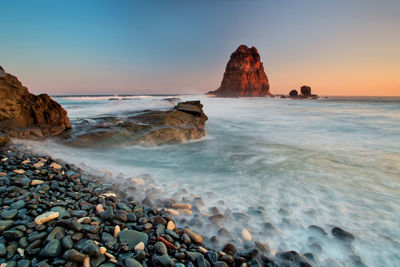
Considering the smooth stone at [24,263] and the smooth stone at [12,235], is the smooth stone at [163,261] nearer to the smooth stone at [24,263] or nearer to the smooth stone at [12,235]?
the smooth stone at [24,263]

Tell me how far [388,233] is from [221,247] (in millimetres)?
1775

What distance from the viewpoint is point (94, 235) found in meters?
1.45

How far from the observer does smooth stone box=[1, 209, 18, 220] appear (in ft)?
4.88

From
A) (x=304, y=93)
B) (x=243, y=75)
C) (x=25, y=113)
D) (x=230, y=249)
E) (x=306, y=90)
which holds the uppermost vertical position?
(x=243, y=75)

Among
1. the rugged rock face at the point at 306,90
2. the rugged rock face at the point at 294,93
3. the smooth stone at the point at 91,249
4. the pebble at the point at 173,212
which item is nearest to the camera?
the smooth stone at the point at 91,249

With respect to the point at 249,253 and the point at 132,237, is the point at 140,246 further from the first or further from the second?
the point at 249,253

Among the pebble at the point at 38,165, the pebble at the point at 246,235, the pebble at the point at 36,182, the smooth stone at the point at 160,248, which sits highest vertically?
the pebble at the point at 38,165

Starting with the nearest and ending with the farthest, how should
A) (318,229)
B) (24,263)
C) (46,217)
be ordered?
(24,263)
(46,217)
(318,229)

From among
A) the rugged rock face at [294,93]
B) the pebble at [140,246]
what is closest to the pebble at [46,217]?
the pebble at [140,246]

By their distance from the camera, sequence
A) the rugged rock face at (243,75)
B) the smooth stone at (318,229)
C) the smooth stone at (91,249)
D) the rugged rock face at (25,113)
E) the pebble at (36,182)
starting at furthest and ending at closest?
the rugged rock face at (243,75) < the rugged rock face at (25,113) < the pebble at (36,182) < the smooth stone at (318,229) < the smooth stone at (91,249)

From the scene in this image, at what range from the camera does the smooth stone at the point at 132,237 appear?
57.6 inches

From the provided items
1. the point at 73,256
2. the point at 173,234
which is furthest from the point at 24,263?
the point at 173,234

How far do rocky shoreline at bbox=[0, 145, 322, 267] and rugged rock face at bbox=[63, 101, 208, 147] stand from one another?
3163 millimetres

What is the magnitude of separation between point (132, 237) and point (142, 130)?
16.1 ft
